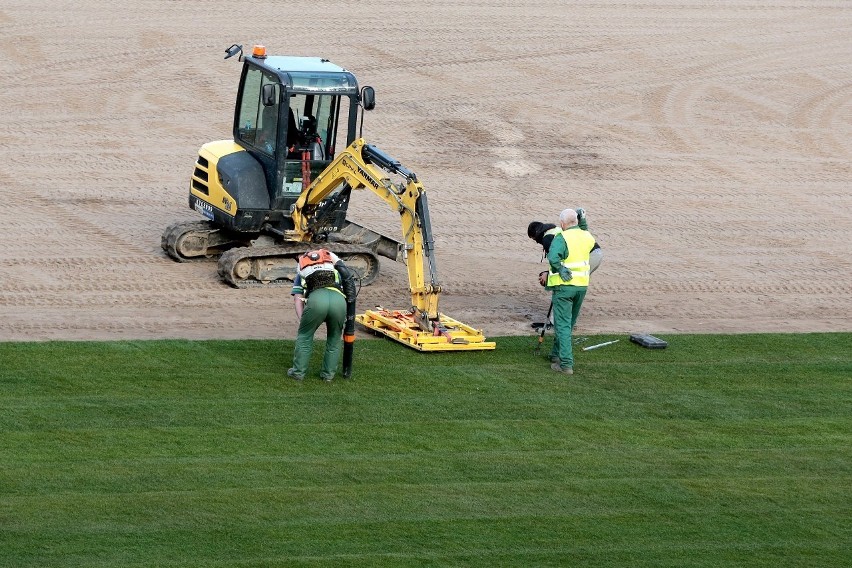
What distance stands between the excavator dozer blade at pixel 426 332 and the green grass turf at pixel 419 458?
0.45 ft

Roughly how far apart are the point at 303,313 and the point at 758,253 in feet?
34.6

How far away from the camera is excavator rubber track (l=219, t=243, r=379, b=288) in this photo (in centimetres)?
1989

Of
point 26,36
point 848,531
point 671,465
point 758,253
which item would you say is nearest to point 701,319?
point 758,253

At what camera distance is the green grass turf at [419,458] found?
11.8 metres

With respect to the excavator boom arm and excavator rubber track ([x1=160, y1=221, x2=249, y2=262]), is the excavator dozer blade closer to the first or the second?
the excavator boom arm

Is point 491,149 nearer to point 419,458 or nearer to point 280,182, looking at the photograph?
point 280,182

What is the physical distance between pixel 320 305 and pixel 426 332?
2347mm

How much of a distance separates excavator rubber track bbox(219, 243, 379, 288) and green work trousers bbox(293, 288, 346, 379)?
430 cm

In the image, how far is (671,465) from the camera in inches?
548

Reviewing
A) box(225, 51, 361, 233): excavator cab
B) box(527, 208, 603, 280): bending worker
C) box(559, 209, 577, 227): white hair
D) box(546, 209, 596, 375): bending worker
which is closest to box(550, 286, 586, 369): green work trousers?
box(546, 209, 596, 375): bending worker

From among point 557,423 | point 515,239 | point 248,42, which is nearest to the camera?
point 557,423

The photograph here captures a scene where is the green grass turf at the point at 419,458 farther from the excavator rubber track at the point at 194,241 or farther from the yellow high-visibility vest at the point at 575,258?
the excavator rubber track at the point at 194,241

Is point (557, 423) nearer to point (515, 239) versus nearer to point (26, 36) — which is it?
point (515, 239)

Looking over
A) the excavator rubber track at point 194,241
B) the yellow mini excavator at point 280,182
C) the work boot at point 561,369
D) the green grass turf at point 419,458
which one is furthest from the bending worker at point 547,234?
the excavator rubber track at point 194,241
